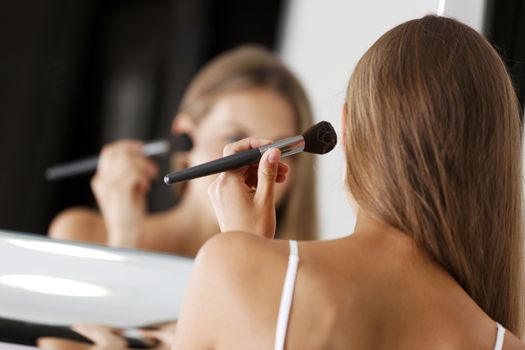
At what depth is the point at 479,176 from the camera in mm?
600

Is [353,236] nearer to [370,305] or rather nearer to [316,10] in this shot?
[370,305]

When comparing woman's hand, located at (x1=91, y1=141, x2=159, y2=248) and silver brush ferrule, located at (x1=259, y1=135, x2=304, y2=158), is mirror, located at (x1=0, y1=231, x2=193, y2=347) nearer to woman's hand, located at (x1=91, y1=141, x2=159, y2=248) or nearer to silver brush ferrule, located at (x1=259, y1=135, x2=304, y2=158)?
woman's hand, located at (x1=91, y1=141, x2=159, y2=248)

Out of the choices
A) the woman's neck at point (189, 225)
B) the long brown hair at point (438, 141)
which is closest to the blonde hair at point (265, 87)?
the woman's neck at point (189, 225)

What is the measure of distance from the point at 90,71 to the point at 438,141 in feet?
2.13

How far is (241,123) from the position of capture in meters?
1.10

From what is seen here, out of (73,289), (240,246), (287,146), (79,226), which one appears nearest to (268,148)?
(287,146)

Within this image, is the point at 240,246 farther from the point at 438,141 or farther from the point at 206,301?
the point at 438,141

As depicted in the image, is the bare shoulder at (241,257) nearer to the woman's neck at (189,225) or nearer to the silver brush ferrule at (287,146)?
the silver brush ferrule at (287,146)

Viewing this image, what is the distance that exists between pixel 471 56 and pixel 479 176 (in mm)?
94

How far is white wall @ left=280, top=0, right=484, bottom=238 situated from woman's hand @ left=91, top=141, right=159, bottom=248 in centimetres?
25

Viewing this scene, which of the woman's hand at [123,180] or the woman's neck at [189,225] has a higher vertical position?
the woman's hand at [123,180]

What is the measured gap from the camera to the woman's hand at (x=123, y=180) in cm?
109

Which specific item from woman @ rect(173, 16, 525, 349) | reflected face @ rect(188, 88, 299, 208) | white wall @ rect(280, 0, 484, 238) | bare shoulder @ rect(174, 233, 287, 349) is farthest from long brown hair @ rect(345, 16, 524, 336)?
reflected face @ rect(188, 88, 299, 208)

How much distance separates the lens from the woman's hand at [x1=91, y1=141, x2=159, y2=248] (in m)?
1.09
